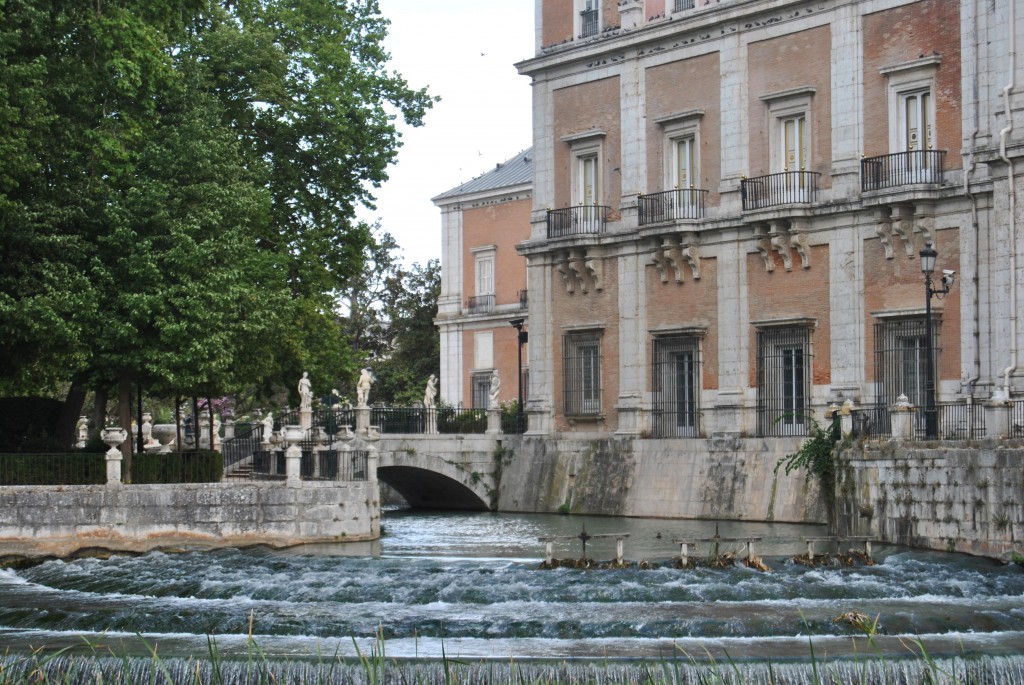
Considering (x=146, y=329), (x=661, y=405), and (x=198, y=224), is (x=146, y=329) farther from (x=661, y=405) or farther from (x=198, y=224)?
(x=661, y=405)

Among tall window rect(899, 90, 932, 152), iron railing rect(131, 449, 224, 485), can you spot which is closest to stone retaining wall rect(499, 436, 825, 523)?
tall window rect(899, 90, 932, 152)

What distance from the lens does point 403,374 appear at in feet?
219

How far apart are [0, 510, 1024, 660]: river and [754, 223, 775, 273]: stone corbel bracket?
34.0ft

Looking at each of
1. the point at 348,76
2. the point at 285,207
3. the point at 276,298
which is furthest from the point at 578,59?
the point at 276,298

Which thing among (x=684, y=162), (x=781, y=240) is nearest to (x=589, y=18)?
(x=684, y=162)

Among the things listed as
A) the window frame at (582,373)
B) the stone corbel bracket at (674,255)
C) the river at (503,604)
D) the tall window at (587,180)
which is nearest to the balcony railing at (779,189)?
the stone corbel bracket at (674,255)

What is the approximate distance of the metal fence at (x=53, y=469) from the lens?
30125mm

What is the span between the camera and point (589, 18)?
139 feet

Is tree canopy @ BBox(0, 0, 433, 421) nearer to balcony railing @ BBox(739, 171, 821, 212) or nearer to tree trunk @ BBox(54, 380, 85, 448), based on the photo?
tree trunk @ BBox(54, 380, 85, 448)

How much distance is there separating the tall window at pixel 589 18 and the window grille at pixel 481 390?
20.5 meters

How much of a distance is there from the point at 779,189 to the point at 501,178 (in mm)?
26400

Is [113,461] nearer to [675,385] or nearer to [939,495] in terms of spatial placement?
[939,495]

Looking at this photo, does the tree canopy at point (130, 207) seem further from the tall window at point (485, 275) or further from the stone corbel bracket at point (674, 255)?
the tall window at point (485, 275)

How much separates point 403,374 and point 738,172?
30688mm
